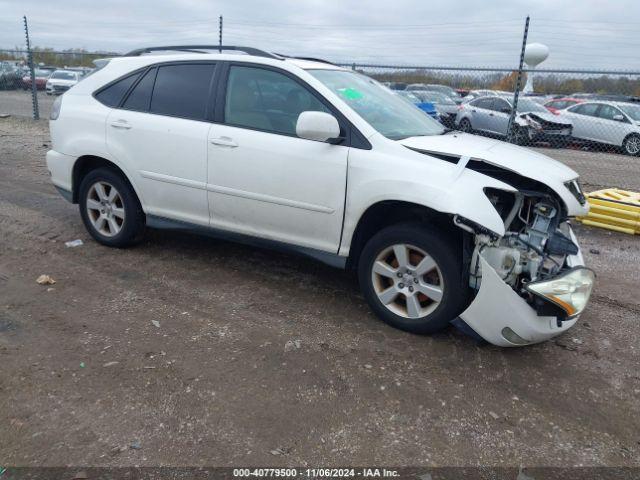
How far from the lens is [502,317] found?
3.40 m

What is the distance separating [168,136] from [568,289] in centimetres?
327

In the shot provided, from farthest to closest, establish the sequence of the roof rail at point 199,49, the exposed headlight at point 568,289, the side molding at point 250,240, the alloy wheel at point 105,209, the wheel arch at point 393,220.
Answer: the alloy wheel at point 105,209 → the roof rail at point 199,49 → the side molding at point 250,240 → the wheel arch at point 393,220 → the exposed headlight at point 568,289

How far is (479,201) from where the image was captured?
3463mm

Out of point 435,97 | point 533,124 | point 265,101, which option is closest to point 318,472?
point 265,101

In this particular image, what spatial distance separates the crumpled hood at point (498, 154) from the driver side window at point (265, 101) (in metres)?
0.79

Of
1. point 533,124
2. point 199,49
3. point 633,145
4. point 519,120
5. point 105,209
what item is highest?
point 199,49

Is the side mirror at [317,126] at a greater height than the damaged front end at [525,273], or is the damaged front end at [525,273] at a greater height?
the side mirror at [317,126]

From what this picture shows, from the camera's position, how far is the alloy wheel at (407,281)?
12.2 feet

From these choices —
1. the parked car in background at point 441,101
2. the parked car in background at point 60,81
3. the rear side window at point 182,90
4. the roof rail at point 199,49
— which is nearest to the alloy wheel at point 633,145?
the parked car in background at point 441,101

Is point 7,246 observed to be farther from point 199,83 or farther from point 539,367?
point 539,367

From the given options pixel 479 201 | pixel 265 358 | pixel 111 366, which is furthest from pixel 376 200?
pixel 111 366

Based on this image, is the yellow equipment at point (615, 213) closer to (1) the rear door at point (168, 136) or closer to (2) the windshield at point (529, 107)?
(1) the rear door at point (168, 136)

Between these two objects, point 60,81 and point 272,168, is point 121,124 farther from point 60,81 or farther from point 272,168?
point 60,81

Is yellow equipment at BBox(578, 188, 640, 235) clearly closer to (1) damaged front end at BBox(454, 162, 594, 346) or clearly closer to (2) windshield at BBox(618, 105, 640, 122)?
(1) damaged front end at BBox(454, 162, 594, 346)
